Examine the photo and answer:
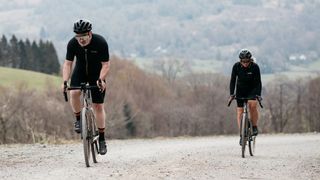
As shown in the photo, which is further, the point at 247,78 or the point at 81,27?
the point at 247,78

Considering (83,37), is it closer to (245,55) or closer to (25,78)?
(245,55)

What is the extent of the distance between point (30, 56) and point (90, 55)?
117m

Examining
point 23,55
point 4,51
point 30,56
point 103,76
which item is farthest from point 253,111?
point 4,51

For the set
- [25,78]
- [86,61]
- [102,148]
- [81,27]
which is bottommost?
[102,148]

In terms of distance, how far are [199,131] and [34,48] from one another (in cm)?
5714

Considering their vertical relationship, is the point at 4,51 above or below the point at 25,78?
above

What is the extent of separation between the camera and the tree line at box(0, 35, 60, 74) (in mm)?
123500

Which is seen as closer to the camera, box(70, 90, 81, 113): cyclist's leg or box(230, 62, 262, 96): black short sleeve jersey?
box(70, 90, 81, 113): cyclist's leg

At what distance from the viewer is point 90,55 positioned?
9.84 metres

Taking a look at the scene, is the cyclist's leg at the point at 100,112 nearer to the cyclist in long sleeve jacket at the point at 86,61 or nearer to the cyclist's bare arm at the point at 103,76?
the cyclist in long sleeve jacket at the point at 86,61

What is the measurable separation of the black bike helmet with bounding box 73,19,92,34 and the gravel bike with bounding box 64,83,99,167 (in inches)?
31.8

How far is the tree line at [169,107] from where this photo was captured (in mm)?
60125

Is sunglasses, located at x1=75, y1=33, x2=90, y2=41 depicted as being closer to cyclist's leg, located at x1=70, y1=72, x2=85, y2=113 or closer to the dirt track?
cyclist's leg, located at x1=70, y1=72, x2=85, y2=113

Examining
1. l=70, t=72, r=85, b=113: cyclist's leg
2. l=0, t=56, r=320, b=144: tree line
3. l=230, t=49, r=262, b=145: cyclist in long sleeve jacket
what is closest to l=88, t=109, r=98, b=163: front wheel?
l=70, t=72, r=85, b=113: cyclist's leg
